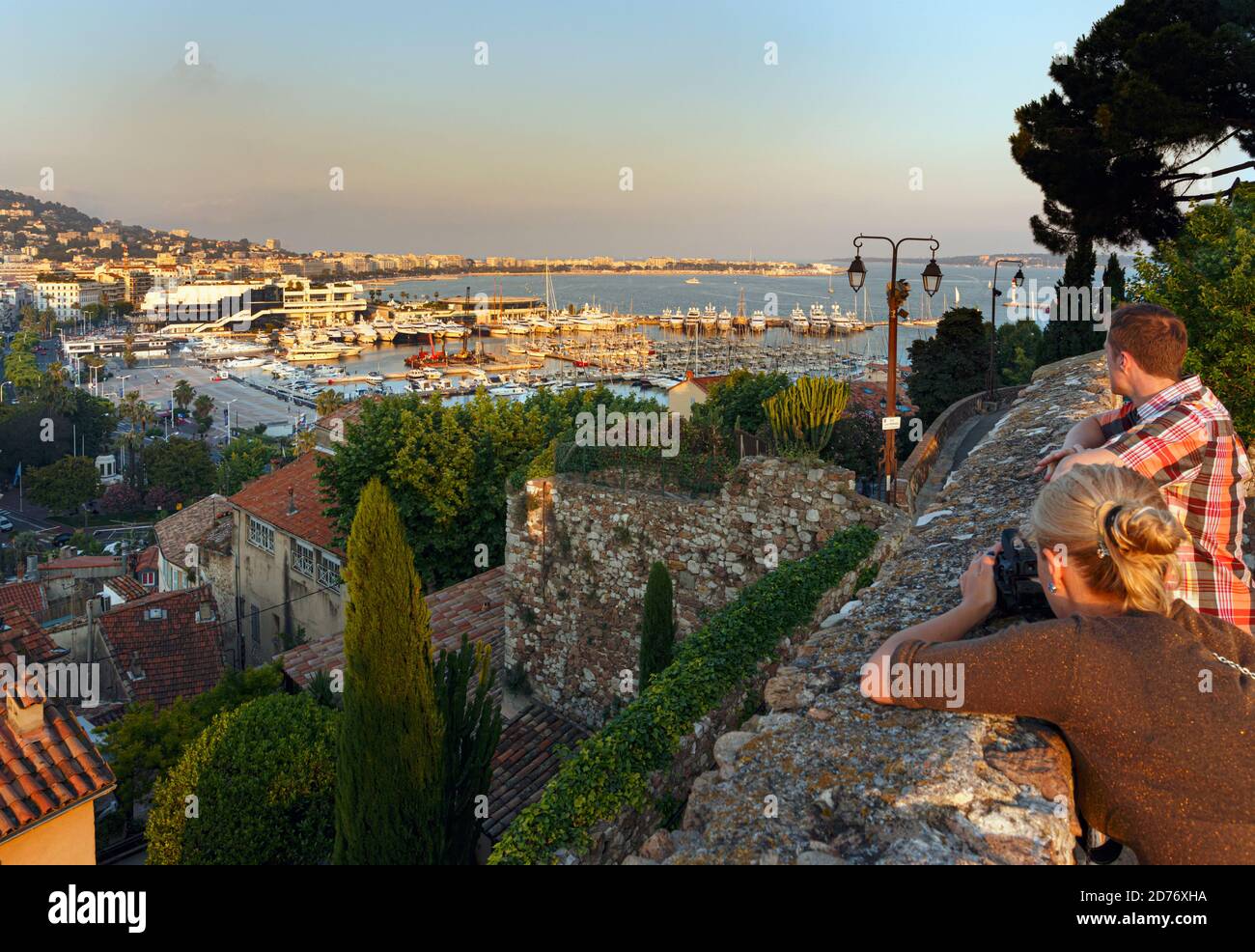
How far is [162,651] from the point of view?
20.7 metres

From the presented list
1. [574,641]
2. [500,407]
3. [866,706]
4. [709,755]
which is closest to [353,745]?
[709,755]

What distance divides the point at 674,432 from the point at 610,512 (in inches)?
53.6

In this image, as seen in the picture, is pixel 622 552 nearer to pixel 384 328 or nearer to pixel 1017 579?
pixel 1017 579

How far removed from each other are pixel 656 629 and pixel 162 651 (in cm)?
1659

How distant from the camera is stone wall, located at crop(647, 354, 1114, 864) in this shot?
7.45 ft

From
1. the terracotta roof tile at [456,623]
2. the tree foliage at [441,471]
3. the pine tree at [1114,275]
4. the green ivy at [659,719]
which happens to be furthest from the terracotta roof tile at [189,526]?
the pine tree at [1114,275]

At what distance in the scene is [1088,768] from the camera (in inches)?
87.6

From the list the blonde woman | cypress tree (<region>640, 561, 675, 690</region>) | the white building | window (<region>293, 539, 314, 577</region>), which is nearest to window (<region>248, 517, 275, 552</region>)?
window (<region>293, 539, 314, 577</region>)

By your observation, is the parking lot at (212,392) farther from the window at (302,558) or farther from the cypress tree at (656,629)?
the cypress tree at (656,629)

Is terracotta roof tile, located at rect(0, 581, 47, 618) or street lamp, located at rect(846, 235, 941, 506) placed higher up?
street lamp, located at rect(846, 235, 941, 506)

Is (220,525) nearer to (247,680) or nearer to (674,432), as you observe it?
(247,680)

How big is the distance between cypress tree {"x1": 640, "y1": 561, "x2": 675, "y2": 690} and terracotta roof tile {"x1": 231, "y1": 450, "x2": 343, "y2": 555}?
11.8m

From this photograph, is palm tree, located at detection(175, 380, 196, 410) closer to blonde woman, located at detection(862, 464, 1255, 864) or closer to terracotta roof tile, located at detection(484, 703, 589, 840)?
terracotta roof tile, located at detection(484, 703, 589, 840)

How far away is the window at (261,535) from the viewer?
2281 cm
